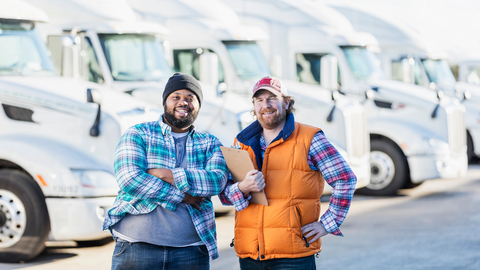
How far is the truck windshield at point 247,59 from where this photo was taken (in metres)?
9.90

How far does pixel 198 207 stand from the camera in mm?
3465

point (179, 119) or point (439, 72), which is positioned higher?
point (439, 72)

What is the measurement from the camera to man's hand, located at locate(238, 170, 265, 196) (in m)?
3.23

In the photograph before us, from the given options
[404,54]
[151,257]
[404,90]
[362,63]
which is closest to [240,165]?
[151,257]

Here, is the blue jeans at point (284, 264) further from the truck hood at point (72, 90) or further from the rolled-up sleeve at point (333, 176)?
the truck hood at point (72, 90)

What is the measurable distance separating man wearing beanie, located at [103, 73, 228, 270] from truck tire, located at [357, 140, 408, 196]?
8018mm

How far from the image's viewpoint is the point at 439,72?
14906mm

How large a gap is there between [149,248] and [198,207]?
342 mm

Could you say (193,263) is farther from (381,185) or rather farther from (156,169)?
(381,185)

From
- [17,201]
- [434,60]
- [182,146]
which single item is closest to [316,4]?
[434,60]

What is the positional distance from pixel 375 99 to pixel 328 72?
142 centimetres

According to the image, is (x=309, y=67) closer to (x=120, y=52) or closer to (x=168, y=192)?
(x=120, y=52)

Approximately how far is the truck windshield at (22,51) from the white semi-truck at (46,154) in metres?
0.01

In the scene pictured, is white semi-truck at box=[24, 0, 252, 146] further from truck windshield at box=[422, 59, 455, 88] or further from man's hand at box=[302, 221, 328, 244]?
truck windshield at box=[422, 59, 455, 88]
